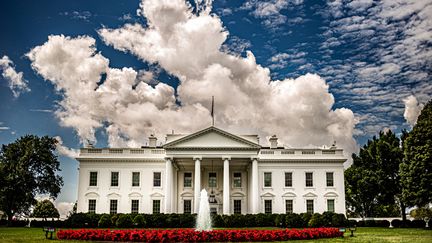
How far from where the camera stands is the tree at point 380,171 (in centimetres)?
4700

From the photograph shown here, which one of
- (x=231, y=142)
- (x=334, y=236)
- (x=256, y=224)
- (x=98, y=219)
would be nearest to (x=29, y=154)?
(x=98, y=219)

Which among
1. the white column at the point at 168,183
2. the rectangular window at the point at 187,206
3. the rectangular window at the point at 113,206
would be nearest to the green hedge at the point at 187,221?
the white column at the point at 168,183

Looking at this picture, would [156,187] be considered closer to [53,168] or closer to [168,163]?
[168,163]

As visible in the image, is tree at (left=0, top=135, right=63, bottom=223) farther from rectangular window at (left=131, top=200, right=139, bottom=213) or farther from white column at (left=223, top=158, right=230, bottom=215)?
white column at (left=223, top=158, right=230, bottom=215)

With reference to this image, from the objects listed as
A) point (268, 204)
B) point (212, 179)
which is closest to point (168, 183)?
point (212, 179)

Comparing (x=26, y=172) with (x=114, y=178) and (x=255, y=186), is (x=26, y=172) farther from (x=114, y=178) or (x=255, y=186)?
(x=255, y=186)

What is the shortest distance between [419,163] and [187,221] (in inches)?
754

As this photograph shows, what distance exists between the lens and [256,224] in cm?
3831

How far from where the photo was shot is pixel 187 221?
3719 cm

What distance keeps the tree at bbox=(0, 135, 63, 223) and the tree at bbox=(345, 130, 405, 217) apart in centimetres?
3398

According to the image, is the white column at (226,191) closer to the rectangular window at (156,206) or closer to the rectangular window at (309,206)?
the rectangular window at (156,206)

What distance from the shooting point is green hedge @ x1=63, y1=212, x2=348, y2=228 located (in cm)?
3653

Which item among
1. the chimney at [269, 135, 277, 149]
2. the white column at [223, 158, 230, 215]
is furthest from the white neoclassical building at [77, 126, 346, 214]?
the chimney at [269, 135, 277, 149]

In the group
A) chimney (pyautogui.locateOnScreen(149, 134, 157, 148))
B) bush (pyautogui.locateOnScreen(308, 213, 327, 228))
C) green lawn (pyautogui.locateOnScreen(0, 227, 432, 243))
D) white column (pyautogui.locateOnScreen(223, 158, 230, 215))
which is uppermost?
chimney (pyautogui.locateOnScreen(149, 134, 157, 148))
